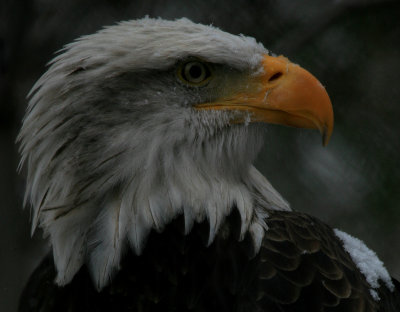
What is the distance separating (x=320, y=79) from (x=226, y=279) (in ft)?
8.88

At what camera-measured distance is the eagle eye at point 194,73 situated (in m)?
2.29

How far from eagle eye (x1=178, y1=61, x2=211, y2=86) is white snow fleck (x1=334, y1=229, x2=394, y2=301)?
94 centimetres

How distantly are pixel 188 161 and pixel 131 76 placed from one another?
1.23ft

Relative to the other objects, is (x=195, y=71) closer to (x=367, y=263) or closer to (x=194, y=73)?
(x=194, y=73)

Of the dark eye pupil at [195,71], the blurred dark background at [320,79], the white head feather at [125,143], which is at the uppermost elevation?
the dark eye pupil at [195,71]

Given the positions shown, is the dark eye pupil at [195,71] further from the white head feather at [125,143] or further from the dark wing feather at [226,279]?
the dark wing feather at [226,279]

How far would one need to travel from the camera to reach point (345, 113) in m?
4.71

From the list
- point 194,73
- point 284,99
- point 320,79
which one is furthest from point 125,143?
point 320,79

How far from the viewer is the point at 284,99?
88.7 inches

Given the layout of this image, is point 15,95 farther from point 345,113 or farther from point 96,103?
point 345,113

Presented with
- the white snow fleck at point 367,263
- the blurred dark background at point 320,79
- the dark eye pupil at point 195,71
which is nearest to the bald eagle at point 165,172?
the dark eye pupil at point 195,71

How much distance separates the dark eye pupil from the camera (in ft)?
7.54

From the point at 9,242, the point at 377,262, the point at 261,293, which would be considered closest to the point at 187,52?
the point at 261,293

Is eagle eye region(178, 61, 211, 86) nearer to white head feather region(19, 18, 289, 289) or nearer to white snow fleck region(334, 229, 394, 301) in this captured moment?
white head feather region(19, 18, 289, 289)
